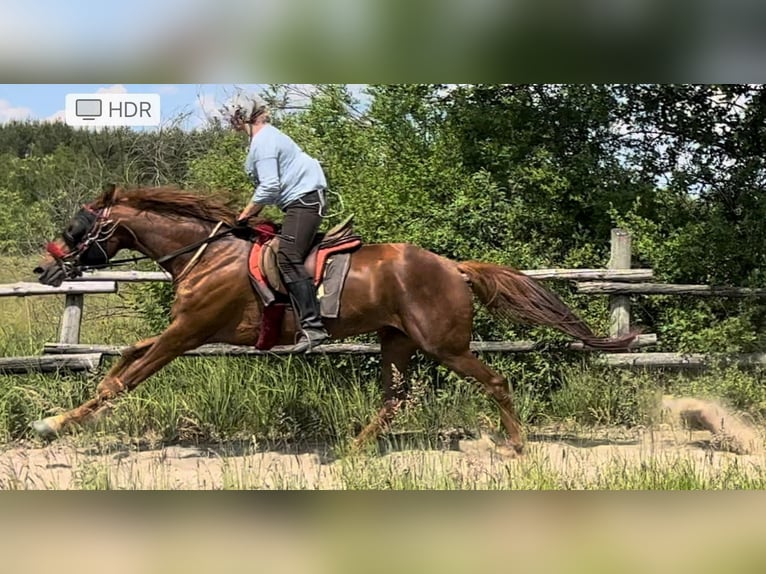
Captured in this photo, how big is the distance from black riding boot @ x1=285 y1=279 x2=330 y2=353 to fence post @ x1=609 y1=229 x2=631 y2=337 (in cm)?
231

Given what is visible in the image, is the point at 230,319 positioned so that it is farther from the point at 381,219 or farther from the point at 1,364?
the point at 1,364

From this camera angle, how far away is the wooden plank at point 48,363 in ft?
18.3

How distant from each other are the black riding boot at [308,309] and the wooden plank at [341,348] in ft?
2.45

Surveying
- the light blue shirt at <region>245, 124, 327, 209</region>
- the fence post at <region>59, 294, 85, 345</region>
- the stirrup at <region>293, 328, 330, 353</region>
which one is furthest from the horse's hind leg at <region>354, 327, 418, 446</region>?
the fence post at <region>59, 294, 85, 345</region>

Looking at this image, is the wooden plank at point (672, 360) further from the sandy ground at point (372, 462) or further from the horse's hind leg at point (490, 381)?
the horse's hind leg at point (490, 381)

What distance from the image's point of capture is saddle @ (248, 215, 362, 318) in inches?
193

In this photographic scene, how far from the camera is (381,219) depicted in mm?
5820

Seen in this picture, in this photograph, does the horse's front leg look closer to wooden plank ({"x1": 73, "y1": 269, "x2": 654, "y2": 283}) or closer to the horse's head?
the horse's head

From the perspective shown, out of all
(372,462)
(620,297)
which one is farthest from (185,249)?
(620,297)

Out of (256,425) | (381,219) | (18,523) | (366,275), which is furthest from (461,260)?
(18,523)

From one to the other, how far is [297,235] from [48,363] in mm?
2187

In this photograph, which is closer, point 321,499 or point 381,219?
point 321,499
